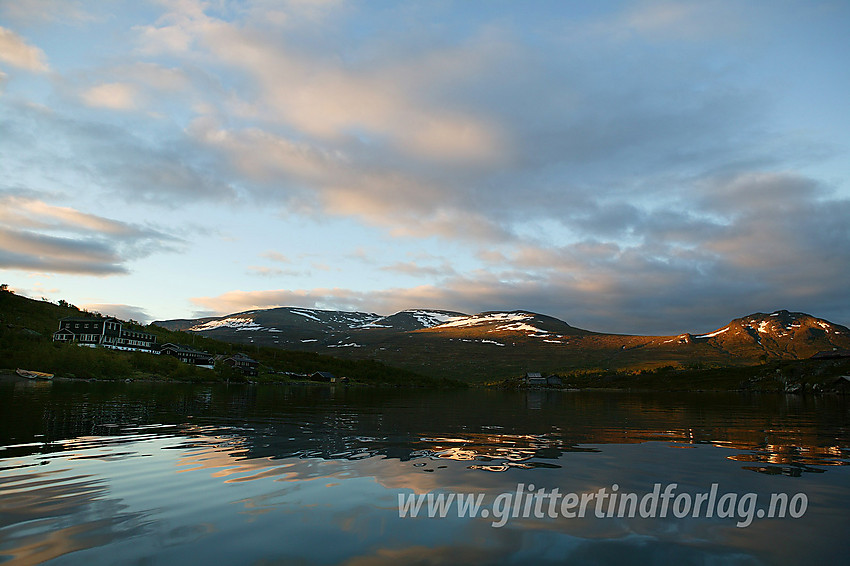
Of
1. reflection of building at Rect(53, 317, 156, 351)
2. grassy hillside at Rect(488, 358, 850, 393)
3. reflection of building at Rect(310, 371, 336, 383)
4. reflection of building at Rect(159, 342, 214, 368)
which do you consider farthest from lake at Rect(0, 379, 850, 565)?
reflection of building at Rect(310, 371, 336, 383)

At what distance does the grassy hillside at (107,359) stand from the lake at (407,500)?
85.6m

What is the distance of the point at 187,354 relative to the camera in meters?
144

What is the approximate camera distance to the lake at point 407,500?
797 cm

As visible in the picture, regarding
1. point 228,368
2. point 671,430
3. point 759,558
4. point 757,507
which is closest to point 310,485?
point 759,558

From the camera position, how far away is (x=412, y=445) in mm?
19984

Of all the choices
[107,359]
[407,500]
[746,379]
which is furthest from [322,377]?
[407,500]

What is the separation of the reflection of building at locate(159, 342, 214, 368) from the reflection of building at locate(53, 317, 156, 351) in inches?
387

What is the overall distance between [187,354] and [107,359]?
4859 cm

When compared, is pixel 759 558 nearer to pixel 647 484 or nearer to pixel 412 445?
pixel 647 484

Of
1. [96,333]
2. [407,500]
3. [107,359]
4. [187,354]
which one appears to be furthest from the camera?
[187,354]

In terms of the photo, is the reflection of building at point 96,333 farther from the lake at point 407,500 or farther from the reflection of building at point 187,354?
the lake at point 407,500

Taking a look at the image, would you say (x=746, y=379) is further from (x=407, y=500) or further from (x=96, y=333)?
(x=96, y=333)

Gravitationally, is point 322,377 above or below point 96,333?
below

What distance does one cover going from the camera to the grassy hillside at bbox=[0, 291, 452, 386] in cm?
8950
